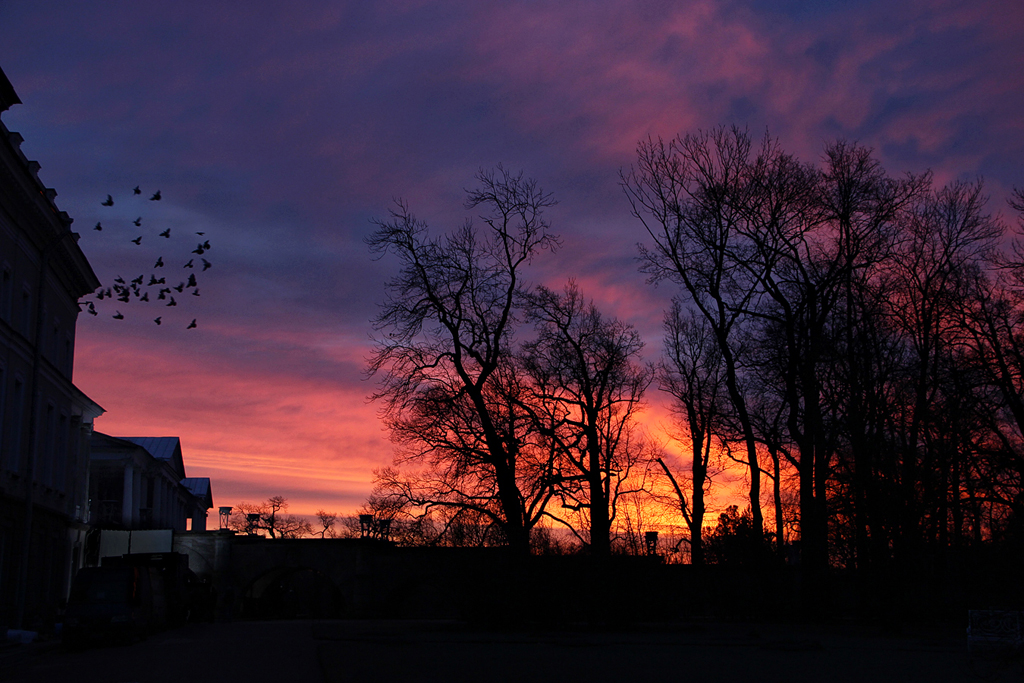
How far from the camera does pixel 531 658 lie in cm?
1834

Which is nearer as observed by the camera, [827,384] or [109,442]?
[827,384]

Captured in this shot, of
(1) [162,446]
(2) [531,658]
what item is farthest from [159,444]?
(2) [531,658]

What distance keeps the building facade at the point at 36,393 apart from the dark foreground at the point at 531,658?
221 inches

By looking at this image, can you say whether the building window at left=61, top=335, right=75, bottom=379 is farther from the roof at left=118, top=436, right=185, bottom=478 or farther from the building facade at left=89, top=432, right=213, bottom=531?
the roof at left=118, top=436, right=185, bottom=478

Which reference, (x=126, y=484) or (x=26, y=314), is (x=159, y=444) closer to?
(x=126, y=484)

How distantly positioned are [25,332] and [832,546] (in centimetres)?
3118

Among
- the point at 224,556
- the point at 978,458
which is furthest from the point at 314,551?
the point at 978,458

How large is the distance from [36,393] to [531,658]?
67.3 ft

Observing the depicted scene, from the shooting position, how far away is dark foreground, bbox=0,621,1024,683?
49.5 ft

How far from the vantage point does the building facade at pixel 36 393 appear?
29.4 metres

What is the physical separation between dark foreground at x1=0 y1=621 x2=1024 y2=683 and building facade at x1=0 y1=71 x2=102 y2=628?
5607 mm

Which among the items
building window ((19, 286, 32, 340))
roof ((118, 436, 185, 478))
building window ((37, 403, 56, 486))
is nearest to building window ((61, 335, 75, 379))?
building window ((37, 403, 56, 486))

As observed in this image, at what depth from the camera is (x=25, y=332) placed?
3344cm

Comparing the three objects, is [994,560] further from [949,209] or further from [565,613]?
[949,209]
